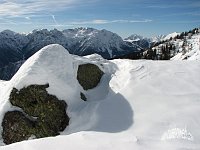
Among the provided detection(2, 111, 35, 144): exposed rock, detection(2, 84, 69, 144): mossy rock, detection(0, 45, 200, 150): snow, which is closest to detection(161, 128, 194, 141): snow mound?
detection(0, 45, 200, 150): snow

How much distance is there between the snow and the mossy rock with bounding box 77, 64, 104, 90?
1.73ft

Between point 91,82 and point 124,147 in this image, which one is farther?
point 91,82

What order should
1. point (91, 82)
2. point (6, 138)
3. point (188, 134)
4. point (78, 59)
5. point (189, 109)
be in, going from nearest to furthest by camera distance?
point (188, 134) < point (189, 109) < point (6, 138) < point (91, 82) < point (78, 59)

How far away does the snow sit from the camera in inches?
481

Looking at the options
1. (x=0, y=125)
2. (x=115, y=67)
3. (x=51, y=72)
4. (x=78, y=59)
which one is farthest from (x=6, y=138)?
(x=115, y=67)

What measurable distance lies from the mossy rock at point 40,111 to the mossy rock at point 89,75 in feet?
16.6

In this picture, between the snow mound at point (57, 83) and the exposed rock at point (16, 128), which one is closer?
the exposed rock at point (16, 128)

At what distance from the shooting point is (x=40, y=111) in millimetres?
20656

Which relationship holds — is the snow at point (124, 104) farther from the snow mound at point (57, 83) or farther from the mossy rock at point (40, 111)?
the mossy rock at point (40, 111)

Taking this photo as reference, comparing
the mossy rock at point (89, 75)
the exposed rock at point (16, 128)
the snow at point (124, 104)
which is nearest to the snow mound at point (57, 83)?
the snow at point (124, 104)

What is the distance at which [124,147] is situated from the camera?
11.4 meters

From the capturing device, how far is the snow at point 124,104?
12209 millimetres

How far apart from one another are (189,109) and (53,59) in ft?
36.9

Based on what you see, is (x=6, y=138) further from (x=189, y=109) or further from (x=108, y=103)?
(x=189, y=109)
